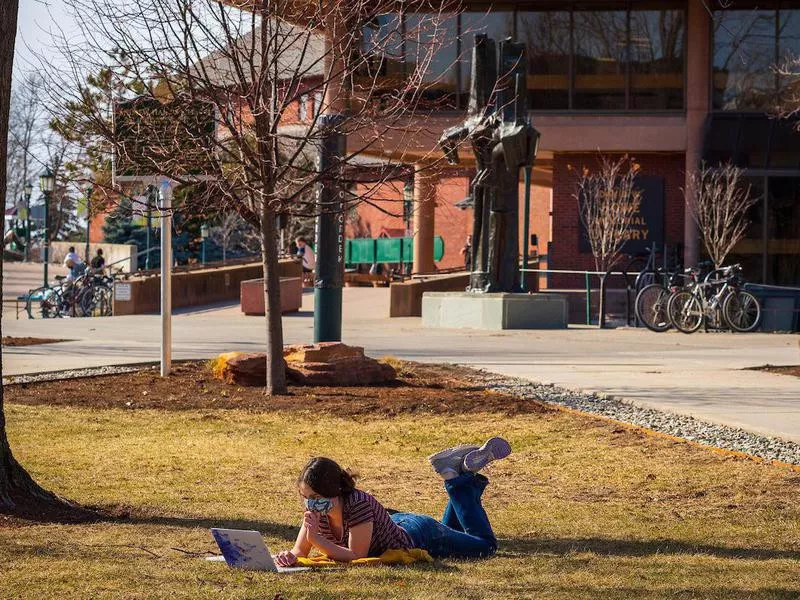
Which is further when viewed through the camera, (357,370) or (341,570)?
(357,370)

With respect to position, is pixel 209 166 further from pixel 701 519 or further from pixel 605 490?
pixel 701 519

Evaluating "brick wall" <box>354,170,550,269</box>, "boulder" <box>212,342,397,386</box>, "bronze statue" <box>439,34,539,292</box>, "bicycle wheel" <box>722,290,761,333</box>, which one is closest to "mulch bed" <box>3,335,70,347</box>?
"boulder" <box>212,342,397,386</box>

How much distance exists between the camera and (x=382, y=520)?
6352 millimetres

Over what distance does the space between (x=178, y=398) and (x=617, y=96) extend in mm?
26447

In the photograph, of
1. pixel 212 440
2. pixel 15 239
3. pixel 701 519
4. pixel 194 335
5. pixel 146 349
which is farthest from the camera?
pixel 15 239

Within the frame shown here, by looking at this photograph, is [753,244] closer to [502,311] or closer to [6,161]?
[502,311]

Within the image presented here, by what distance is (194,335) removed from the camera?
78.9 ft

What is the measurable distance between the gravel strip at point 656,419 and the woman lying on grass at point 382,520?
13.1 ft

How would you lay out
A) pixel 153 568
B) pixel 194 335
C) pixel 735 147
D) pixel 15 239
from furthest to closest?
pixel 15 239 → pixel 735 147 → pixel 194 335 → pixel 153 568

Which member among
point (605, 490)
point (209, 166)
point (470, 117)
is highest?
point (470, 117)

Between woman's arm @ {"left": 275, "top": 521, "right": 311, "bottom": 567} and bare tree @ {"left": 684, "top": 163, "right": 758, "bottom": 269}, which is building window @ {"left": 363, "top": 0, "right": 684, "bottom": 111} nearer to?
bare tree @ {"left": 684, "top": 163, "right": 758, "bottom": 269}

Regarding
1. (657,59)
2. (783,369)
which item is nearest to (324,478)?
(783,369)

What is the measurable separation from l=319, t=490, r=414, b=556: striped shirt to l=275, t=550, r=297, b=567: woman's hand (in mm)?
180

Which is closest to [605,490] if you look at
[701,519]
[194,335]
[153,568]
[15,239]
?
[701,519]
